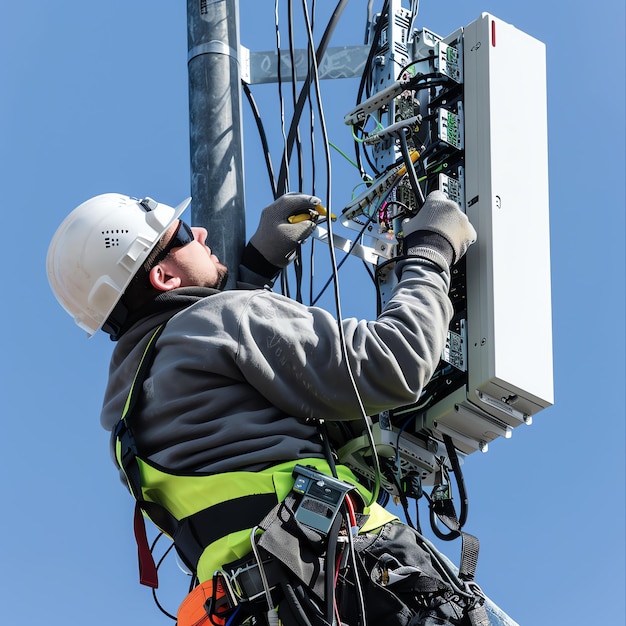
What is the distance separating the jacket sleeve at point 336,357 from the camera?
4.27 meters

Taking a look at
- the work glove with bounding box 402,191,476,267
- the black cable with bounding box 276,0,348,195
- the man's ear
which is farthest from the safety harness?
the black cable with bounding box 276,0,348,195

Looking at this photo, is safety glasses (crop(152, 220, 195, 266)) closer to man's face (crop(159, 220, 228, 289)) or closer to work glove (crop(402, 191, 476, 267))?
man's face (crop(159, 220, 228, 289))

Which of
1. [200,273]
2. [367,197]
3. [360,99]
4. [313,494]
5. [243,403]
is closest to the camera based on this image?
[313,494]

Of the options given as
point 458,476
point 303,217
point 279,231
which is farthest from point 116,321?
point 458,476

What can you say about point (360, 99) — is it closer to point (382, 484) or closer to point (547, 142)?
point (547, 142)

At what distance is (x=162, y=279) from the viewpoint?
4.80m

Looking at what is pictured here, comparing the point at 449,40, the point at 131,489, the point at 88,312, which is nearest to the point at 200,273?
the point at 88,312

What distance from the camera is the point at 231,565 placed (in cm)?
408

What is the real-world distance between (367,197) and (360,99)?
0.59 m

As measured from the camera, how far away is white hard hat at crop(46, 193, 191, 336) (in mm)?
4840

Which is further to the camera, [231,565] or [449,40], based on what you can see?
[449,40]

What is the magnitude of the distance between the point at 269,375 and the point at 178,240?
0.78 metres

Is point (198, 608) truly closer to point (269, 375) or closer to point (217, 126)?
point (269, 375)

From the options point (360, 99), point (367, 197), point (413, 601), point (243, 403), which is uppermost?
point (360, 99)
